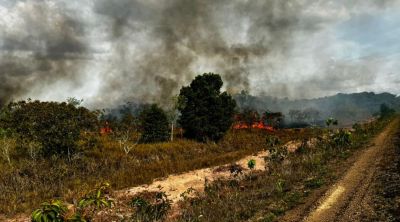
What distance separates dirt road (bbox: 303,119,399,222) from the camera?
625 inches

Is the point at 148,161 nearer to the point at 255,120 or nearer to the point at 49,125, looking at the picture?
the point at 49,125

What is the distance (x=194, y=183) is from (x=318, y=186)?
37.3 ft

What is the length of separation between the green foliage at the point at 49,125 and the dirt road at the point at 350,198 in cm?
2856

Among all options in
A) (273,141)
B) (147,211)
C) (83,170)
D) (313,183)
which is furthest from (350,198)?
(273,141)

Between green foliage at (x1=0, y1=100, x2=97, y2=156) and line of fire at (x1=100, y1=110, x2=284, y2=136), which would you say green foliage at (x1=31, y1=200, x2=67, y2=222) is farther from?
line of fire at (x1=100, y1=110, x2=284, y2=136)

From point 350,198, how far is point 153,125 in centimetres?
4868

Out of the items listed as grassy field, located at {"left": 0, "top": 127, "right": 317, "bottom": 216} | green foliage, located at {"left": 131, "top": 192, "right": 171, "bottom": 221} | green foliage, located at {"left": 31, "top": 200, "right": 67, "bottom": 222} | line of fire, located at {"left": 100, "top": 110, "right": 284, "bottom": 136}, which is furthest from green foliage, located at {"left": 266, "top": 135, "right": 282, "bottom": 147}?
line of fire, located at {"left": 100, "top": 110, "right": 284, "bottom": 136}

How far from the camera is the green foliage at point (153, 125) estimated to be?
209ft

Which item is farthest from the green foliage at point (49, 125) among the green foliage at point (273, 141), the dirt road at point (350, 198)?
the dirt road at point (350, 198)

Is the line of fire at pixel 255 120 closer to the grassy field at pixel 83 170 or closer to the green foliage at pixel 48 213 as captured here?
the grassy field at pixel 83 170

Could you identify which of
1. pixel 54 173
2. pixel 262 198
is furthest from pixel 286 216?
pixel 54 173

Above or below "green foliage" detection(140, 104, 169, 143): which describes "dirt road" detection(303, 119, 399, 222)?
below

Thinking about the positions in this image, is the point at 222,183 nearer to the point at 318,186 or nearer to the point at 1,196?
the point at 318,186

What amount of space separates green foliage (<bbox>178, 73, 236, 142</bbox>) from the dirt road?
136 feet
